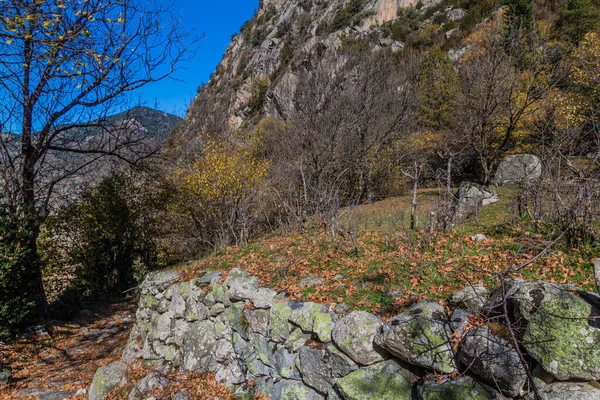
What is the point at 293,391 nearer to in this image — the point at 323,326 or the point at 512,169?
the point at 323,326

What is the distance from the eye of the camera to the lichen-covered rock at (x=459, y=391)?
235 cm

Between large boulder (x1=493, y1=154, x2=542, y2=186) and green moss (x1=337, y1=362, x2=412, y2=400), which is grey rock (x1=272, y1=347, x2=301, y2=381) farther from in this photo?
large boulder (x1=493, y1=154, x2=542, y2=186)

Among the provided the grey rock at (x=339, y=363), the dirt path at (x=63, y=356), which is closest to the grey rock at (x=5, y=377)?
the dirt path at (x=63, y=356)

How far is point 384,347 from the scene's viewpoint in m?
2.93

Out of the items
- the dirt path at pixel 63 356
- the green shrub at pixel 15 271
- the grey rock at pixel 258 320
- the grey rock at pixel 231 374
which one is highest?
the green shrub at pixel 15 271

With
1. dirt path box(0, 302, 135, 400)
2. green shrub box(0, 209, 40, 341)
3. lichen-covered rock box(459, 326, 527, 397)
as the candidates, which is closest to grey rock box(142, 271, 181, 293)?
dirt path box(0, 302, 135, 400)

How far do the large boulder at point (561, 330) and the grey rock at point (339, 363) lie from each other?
56.9 inches

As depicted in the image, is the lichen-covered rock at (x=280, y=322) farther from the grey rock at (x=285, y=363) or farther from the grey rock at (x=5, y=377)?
the grey rock at (x=5, y=377)

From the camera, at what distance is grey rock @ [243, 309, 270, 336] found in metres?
4.17

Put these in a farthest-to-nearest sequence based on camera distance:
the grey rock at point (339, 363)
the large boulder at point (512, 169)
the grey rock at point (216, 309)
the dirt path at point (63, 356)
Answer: the large boulder at point (512, 169), the dirt path at point (63, 356), the grey rock at point (216, 309), the grey rock at point (339, 363)

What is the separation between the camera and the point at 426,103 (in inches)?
727

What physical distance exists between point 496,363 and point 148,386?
4.34 meters

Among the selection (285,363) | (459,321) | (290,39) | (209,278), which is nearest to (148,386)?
(209,278)

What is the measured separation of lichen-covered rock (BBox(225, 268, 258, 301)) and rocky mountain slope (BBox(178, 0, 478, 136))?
12.3 meters
